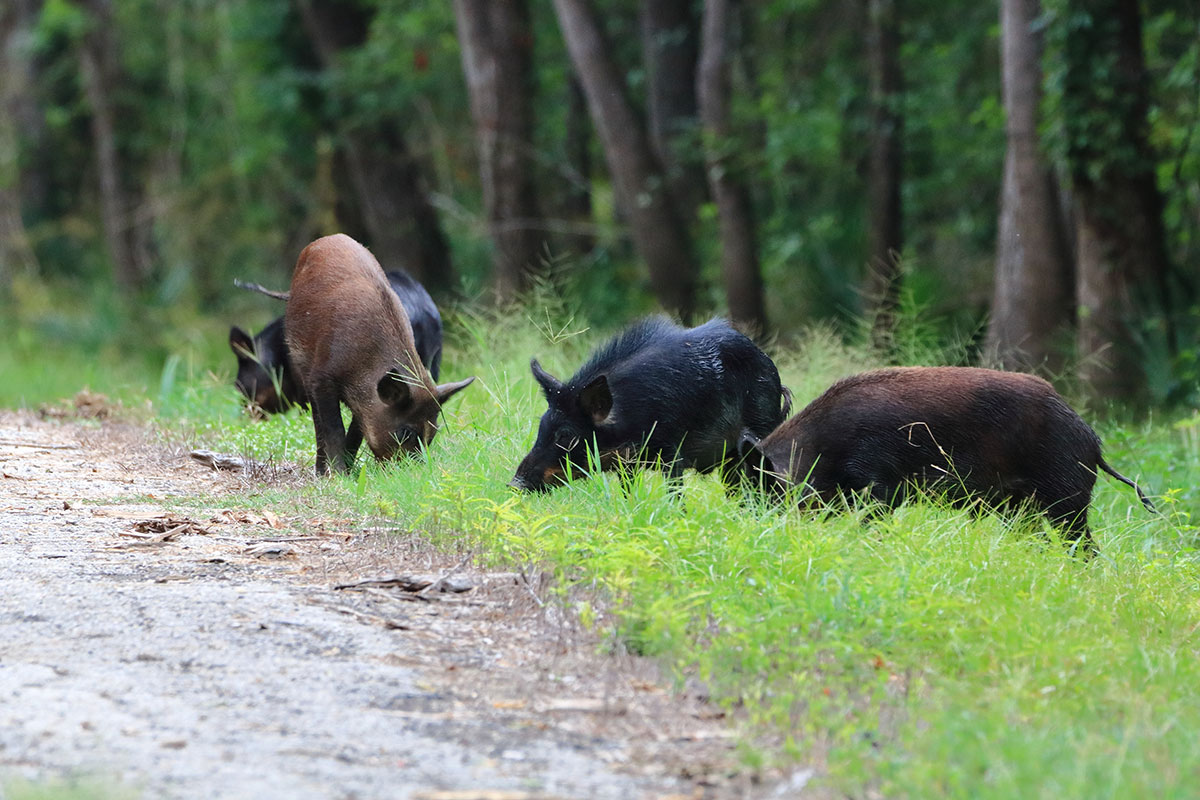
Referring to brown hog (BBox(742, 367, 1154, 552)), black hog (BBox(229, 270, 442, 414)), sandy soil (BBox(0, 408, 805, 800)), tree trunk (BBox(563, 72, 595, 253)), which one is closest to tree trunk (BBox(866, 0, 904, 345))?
tree trunk (BBox(563, 72, 595, 253))

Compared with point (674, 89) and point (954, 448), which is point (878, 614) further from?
point (674, 89)

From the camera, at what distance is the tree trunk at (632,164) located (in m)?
15.2

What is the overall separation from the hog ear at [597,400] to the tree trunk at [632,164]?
8769mm

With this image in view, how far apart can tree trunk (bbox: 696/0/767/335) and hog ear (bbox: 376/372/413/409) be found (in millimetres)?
7877

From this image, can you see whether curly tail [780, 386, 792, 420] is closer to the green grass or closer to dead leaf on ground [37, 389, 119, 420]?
the green grass

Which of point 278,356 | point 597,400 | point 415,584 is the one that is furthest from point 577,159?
point 415,584

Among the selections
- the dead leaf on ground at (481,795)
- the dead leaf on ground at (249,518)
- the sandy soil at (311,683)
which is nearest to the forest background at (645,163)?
the dead leaf on ground at (249,518)

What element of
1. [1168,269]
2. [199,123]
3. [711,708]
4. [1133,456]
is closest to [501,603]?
[711,708]

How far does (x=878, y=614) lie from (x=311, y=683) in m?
1.89

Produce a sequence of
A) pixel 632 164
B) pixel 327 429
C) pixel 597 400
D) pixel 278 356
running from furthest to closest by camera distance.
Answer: pixel 632 164
pixel 278 356
pixel 327 429
pixel 597 400

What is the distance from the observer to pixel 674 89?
16703 mm

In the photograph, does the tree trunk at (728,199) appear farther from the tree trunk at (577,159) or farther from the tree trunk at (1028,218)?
the tree trunk at (577,159)

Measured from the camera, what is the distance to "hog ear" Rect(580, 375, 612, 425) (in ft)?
20.7

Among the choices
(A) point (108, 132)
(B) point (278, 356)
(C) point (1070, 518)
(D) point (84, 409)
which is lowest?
(D) point (84, 409)
